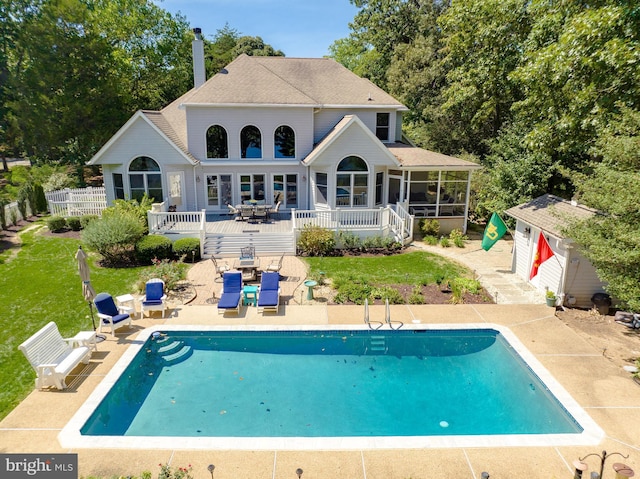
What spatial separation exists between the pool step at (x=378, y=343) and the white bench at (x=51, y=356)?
807cm

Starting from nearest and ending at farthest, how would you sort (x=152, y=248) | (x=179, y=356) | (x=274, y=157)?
(x=179, y=356) < (x=152, y=248) < (x=274, y=157)

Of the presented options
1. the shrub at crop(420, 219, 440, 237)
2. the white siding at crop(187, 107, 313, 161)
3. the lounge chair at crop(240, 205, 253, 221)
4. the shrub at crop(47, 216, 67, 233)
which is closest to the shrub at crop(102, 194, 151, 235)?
the shrub at crop(47, 216, 67, 233)

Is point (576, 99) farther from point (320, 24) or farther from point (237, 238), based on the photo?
point (320, 24)

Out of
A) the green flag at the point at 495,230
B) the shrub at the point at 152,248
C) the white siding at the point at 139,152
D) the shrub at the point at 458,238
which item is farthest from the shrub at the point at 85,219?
the green flag at the point at 495,230

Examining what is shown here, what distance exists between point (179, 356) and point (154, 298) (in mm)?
2866

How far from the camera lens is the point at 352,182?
24.6 m

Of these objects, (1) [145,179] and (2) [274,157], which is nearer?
(1) [145,179]

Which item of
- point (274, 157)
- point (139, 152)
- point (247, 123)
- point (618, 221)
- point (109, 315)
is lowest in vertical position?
point (109, 315)

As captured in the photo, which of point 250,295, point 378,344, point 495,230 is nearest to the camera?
point 378,344

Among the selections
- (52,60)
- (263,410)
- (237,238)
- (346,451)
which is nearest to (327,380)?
(263,410)

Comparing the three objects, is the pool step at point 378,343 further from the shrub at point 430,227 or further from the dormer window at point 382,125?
the dormer window at point 382,125

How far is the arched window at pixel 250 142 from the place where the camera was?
2570cm

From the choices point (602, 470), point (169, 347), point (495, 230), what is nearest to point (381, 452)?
point (602, 470)

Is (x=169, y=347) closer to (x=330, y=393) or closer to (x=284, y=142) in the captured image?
(x=330, y=393)
